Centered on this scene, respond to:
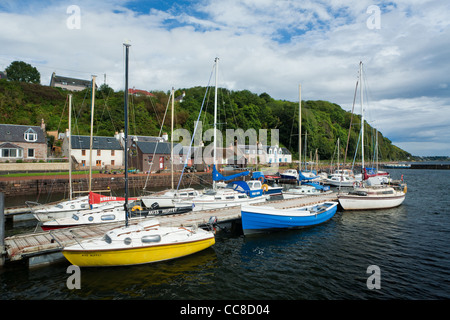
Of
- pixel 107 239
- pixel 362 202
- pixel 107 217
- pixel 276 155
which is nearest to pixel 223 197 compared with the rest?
pixel 107 217

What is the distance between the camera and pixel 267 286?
11.2 meters

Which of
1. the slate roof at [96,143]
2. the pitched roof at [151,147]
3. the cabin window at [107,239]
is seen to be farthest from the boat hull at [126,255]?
the slate roof at [96,143]

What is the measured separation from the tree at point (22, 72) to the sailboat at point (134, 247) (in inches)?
3891

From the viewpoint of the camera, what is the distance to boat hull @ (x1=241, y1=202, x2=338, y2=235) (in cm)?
1748

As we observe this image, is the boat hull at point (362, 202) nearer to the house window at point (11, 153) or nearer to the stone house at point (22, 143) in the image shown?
the stone house at point (22, 143)

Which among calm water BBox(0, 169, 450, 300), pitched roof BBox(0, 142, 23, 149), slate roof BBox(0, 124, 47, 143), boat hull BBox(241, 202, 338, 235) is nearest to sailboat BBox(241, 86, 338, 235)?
boat hull BBox(241, 202, 338, 235)

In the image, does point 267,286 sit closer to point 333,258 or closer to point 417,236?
point 333,258

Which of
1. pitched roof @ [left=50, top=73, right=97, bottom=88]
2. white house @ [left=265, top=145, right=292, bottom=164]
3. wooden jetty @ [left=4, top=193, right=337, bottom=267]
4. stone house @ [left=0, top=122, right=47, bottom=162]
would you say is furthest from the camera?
pitched roof @ [left=50, top=73, right=97, bottom=88]

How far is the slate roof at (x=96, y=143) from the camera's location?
163 ft

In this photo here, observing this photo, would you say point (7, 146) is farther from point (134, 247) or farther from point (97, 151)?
point (134, 247)

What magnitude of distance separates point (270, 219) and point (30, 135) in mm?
49765

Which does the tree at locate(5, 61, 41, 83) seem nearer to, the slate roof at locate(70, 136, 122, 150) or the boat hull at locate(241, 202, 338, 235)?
the slate roof at locate(70, 136, 122, 150)

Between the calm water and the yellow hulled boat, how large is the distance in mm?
486
